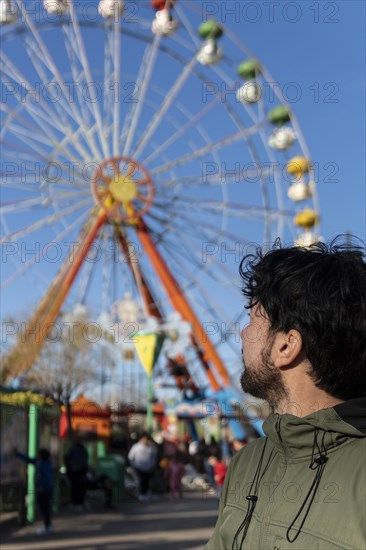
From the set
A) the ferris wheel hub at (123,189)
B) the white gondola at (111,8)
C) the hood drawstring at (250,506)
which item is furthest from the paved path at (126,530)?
the white gondola at (111,8)

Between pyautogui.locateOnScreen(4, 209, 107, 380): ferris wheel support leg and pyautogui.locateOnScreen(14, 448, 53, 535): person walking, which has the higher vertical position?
pyautogui.locateOnScreen(4, 209, 107, 380): ferris wheel support leg

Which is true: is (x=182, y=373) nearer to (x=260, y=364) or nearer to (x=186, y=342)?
(x=186, y=342)

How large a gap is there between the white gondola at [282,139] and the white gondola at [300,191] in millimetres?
879

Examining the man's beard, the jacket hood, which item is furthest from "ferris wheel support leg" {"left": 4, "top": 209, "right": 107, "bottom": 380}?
the jacket hood

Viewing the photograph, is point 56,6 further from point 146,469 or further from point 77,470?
point 77,470

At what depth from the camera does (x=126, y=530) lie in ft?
30.0

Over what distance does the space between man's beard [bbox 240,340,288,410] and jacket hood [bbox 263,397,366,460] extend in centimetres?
9

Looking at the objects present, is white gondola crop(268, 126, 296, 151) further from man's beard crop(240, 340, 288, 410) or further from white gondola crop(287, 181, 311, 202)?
man's beard crop(240, 340, 288, 410)

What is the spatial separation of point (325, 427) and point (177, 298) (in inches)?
664

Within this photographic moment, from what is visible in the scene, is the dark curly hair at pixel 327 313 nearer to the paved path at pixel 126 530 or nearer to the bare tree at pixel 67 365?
the paved path at pixel 126 530

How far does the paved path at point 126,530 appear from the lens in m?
7.80

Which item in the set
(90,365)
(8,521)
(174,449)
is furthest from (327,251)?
(90,365)

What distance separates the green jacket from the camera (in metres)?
1.15

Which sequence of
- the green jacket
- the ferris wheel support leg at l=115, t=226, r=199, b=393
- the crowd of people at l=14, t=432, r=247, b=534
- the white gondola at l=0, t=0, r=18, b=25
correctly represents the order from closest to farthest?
the green jacket
the crowd of people at l=14, t=432, r=247, b=534
the white gondola at l=0, t=0, r=18, b=25
the ferris wheel support leg at l=115, t=226, r=199, b=393
